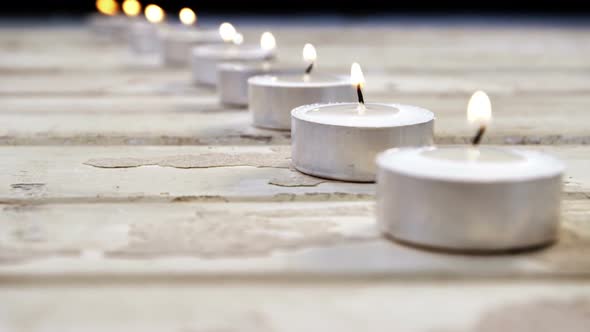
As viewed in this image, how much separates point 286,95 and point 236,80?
0.75ft

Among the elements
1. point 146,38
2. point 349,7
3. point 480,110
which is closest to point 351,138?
point 480,110

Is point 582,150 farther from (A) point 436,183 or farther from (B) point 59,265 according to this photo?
(B) point 59,265

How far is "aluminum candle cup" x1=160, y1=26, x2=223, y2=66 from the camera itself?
1.70 metres

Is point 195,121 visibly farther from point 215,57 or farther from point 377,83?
point 377,83

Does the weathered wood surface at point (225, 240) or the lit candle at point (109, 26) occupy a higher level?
the lit candle at point (109, 26)

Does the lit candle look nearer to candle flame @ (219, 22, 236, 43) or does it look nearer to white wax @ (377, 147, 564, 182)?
candle flame @ (219, 22, 236, 43)

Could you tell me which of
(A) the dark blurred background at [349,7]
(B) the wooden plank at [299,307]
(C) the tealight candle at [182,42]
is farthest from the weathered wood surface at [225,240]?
(A) the dark blurred background at [349,7]

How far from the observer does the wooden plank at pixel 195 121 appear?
0.92 metres

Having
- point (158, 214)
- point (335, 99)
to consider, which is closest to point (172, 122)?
point (335, 99)

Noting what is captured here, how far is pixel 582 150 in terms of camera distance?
859mm

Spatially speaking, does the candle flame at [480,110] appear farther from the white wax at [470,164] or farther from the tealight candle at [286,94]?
the tealight candle at [286,94]

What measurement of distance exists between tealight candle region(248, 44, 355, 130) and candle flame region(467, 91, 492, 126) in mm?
322

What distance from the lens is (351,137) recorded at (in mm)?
684

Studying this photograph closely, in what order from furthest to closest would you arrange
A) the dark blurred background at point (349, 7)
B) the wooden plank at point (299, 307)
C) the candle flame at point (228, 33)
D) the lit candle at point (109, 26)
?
the dark blurred background at point (349, 7) → the lit candle at point (109, 26) → the candle flame at point (228, 33) → the wooden plank at point (299, 307)
